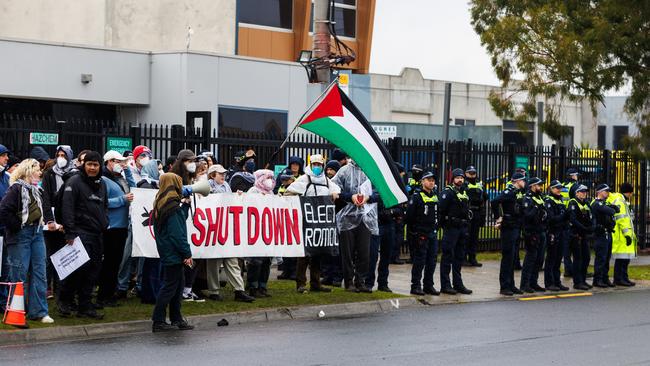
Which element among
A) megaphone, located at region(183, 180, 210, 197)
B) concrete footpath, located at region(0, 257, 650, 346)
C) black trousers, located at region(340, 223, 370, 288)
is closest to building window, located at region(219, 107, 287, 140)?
concrete footpath, located at region(0, 257, 650, 346)

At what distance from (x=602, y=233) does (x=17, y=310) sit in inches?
446

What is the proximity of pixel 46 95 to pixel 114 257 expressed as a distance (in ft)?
42.6

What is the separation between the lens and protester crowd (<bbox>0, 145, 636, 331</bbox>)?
45.2 ft

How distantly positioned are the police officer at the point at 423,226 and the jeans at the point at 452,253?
0.23 meters

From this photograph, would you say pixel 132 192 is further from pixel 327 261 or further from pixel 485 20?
pixel 485 20

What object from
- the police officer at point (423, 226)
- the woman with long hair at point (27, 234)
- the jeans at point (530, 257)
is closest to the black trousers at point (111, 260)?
the woman with long hair at point (27, 234)

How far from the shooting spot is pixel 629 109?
94.4ft

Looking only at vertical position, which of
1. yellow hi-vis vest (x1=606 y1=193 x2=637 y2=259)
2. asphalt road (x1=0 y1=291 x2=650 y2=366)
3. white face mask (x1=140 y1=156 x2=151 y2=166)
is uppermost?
white face mask (x1=140 y1=156 x2=151 y2=166)

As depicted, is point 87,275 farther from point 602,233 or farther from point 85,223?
point 602,233

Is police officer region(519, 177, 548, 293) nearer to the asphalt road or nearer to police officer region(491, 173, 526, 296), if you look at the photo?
police officer region(491, 173, 526, 296)

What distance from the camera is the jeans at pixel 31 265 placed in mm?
13680

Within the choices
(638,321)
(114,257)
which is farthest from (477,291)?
(114,257)

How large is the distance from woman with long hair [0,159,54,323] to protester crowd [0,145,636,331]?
1 centimetres

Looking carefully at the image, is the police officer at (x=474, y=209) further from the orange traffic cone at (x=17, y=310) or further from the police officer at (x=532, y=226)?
the orange traffic cone at (x=17, y=310)
